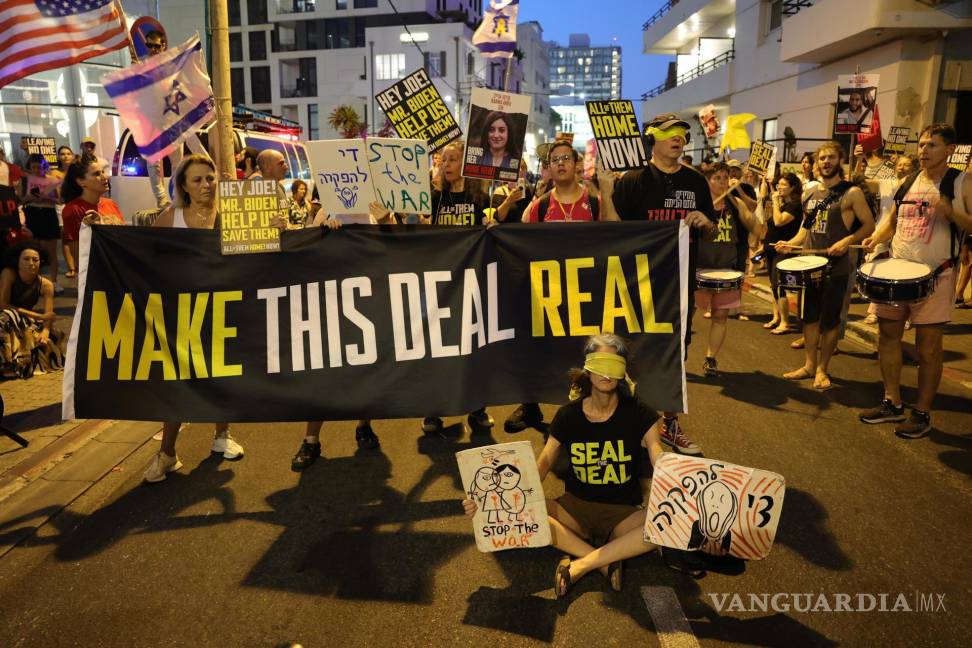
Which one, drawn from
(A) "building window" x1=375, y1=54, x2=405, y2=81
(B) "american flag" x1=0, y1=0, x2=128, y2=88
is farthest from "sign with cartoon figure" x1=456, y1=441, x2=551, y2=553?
(A) "building window" x1=375, y1=54, x2=405, y2=81

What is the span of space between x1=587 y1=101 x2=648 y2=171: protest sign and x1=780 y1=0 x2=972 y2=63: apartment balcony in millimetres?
13480

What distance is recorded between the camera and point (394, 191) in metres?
4.93

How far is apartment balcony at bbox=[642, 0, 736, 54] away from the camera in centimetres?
3112

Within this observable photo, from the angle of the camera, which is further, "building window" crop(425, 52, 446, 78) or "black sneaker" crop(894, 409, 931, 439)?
"building window" crop(425, 52, 446, 78)

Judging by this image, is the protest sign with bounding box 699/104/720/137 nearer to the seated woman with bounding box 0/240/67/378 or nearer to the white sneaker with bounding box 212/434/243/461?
the white sneaker with bounding box 212/434/243/461

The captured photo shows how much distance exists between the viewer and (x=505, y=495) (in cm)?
336

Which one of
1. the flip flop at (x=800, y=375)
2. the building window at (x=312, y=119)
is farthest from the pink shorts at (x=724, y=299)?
the building window at (x=312, y=119)

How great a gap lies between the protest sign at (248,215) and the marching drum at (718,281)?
13.9 feet

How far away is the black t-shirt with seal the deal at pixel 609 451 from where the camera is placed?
142 inches

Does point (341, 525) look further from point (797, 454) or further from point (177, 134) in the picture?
point (177, 134)

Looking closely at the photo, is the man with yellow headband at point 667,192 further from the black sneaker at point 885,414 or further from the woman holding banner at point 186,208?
the woman holding banner at point 186,208

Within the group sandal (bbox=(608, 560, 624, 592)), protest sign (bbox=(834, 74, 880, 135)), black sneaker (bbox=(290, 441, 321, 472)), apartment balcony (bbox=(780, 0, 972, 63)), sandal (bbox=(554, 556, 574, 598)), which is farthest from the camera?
apartment balcony (bbox=(780, 0, 972, 63))

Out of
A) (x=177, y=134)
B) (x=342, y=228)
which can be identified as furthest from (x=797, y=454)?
(x=177, y=134)

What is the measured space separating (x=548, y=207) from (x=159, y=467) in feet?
11.2
